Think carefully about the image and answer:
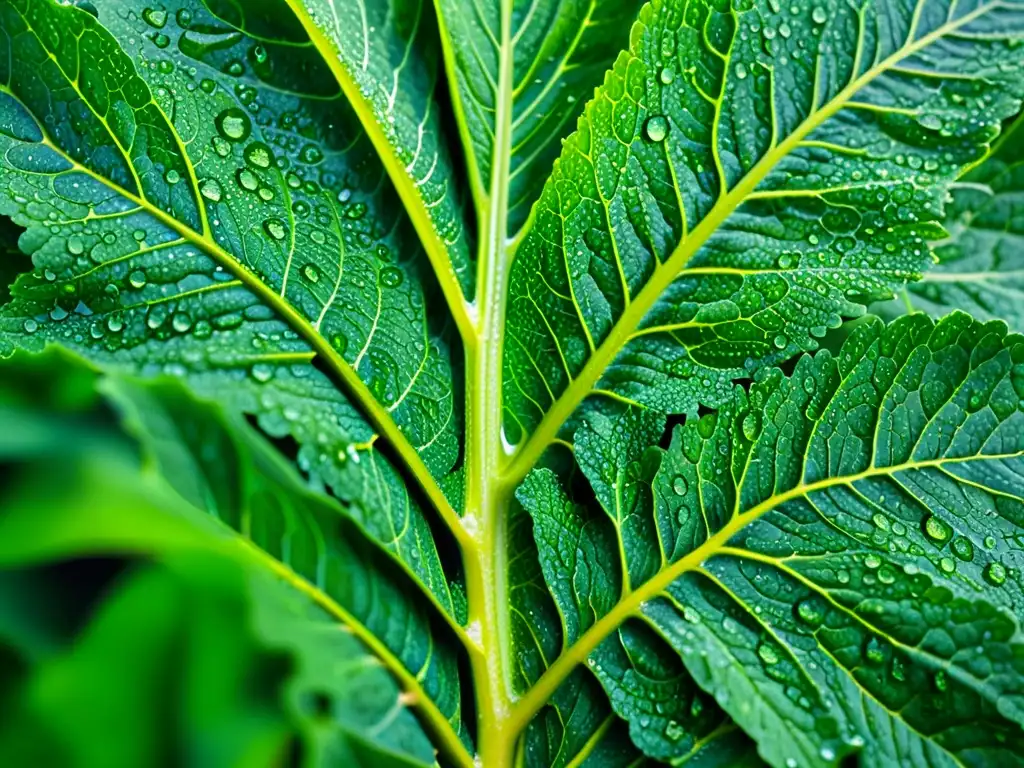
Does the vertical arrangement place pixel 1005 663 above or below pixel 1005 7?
below

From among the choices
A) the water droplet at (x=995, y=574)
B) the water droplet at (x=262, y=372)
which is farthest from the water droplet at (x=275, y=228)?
the water droplet at (x=995, y=574)

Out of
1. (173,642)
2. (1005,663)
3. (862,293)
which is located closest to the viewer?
(173,642)

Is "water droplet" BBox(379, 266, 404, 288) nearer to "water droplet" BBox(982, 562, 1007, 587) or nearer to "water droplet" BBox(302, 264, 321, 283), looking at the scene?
"water droplet" BBox(302, 264, 321, 283)

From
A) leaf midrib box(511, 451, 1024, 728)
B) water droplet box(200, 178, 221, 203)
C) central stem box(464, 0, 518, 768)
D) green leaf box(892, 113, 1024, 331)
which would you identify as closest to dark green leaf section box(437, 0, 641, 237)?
central stem box(464, 0, 518, 768)

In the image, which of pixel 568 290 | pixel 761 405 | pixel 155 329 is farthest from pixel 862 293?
pixel 155 329

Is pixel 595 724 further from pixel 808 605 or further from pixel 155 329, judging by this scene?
pixel 155 329

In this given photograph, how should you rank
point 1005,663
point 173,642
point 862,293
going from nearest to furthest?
point 173,642 → point 1005,663 → point 862,293

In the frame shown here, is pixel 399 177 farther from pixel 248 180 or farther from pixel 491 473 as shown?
pixel 491 473
